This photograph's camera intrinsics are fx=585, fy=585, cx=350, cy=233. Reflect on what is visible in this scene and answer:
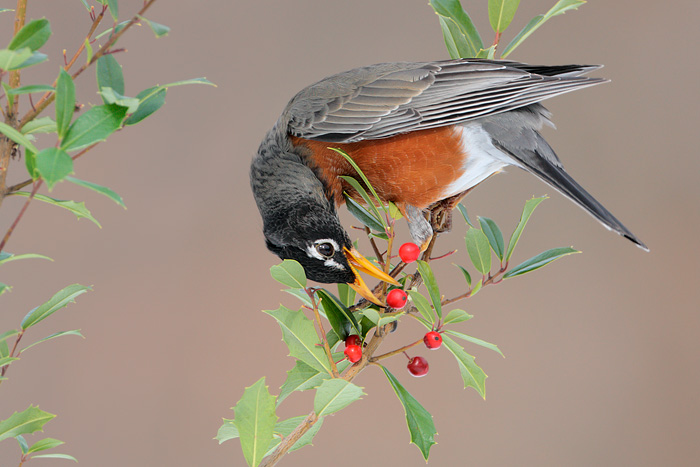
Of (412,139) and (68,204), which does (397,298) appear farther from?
(68,204)

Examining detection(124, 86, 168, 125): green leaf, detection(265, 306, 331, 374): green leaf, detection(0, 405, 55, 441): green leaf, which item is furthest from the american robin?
detection(0, 405, 55, 441): green leaf

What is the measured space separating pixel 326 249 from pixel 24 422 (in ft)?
2.37

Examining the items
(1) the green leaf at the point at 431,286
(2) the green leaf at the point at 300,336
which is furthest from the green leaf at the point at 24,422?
(1) the green leaf at the point at 431,286

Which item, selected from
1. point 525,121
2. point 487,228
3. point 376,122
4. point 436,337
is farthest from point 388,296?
point 525,121

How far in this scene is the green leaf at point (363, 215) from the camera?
5.20 ft

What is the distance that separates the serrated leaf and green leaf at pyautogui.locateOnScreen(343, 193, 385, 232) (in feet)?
1.10

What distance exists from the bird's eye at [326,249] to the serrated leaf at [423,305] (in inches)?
10.8

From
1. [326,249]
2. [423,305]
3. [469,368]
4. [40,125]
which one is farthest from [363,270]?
[40,125]

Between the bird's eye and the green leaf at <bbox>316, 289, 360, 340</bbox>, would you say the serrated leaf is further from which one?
the bird's eye

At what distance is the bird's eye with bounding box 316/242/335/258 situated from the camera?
144 cm

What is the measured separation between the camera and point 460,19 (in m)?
1.63

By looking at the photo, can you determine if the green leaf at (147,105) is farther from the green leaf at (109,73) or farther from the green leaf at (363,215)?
the green leaf at (363,215)

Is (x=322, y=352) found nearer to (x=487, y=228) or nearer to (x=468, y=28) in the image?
(x=487, y=228)

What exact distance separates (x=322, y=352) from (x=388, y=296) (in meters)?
0.22
